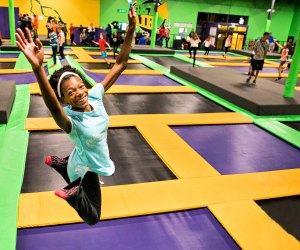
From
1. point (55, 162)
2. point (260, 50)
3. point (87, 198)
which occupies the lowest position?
point (87, 198)

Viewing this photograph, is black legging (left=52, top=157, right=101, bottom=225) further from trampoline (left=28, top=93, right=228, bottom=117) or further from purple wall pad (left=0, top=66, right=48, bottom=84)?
purple wall pad (left=0, top=66, right=48, bottom=84)

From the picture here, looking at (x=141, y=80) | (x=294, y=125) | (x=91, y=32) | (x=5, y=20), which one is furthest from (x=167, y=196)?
(x=5, y=20)

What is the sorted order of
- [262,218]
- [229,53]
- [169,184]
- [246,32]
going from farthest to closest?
[246,32]
[229,53]
[169,184]
[262,218]

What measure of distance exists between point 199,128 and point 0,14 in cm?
1340

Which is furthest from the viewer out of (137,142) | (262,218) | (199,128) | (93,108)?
(199,128)

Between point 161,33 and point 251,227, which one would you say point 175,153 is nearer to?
point 251,227

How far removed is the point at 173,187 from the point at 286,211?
1188 millimetres

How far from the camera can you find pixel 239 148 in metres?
4.57

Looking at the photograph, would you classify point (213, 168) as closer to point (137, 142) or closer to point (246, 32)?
point (137, 142)

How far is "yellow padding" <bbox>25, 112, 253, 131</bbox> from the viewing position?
15.9ft

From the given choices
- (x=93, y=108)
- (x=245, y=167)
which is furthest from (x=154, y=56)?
(x=93, y=108)

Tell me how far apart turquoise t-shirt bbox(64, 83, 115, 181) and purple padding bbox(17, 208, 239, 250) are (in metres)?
0.81

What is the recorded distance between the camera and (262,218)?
2.91m

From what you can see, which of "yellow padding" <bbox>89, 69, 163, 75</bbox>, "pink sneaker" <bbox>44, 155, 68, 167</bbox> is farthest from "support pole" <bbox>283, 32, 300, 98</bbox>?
"pink sneaker" <bbox>44, 155, 68, 167</bbox>
